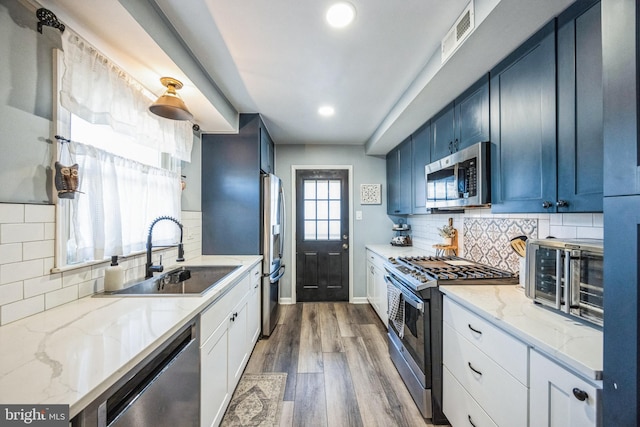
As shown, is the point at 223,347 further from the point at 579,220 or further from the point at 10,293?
the point at 579,220

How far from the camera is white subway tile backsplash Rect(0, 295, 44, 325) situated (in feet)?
3.27

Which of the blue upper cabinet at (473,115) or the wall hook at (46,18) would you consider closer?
the wall hook at (46,18)

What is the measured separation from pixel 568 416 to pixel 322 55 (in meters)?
2.13

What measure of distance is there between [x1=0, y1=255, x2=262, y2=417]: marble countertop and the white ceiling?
1326mm

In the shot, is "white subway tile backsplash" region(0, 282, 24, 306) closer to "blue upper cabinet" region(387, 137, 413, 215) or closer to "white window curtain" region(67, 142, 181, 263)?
"white window curtain" region(67, 142, 181, 263)

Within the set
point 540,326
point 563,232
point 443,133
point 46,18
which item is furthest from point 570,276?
point 46,18

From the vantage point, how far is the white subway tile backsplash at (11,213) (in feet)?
3.28

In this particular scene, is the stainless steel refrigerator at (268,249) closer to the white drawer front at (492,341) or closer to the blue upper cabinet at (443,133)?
the blue upper cabinet at (443,133)

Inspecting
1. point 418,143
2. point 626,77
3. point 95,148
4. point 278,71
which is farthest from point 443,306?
point 95,148

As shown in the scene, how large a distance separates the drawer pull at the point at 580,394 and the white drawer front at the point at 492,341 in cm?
18

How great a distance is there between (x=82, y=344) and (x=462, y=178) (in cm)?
217

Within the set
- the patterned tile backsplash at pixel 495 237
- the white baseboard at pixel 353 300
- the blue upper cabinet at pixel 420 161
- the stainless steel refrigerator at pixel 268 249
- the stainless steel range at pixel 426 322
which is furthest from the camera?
the white baseboard at pixel 353 300

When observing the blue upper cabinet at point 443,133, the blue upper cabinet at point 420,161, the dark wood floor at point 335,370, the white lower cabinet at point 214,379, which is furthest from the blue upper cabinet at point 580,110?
the white lower cabinet at point 214,379

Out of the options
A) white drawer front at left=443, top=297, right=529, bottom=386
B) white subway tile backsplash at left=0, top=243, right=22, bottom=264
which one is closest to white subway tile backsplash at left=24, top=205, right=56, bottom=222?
white subway tile backsplash at left=0, top=243, right=22, bottom=264
